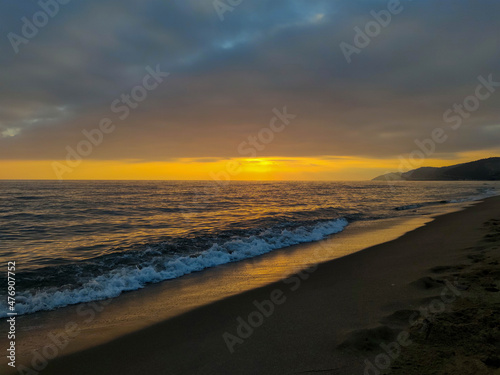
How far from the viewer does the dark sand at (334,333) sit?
3959 millimetres

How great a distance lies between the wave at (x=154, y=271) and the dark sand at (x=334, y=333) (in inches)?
123

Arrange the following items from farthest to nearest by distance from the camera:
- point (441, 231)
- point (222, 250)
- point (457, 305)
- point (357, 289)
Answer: point (441, 231)
point (222, 250)
point (357, 289)
point (457, 305)

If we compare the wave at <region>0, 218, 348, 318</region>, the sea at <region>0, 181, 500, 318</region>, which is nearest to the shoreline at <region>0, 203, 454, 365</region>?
the wave at <region>0, 218, 348, 318</region>

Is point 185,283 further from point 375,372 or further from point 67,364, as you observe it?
point 375,372

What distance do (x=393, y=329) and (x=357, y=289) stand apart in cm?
265

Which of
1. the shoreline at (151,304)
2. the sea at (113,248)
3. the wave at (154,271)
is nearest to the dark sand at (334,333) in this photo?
the shoreline at (151,304)

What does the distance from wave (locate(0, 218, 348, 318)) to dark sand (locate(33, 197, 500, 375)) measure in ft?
10.2

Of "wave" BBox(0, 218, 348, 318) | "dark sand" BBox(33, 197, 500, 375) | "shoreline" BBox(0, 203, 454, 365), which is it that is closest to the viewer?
"dark sand" BBox(33, 197, 500, 375)

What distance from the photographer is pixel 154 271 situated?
31.7 feet

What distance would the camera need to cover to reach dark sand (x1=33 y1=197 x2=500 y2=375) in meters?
3.96

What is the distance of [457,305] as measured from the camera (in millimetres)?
5254

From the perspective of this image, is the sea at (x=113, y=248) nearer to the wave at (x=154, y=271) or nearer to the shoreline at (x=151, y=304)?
the wave at (x=154, y=271)

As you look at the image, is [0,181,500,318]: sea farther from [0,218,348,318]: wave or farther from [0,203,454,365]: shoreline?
[0,203,454,365]: shoreline

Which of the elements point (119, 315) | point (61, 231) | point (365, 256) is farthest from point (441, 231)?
point (61, 231)
